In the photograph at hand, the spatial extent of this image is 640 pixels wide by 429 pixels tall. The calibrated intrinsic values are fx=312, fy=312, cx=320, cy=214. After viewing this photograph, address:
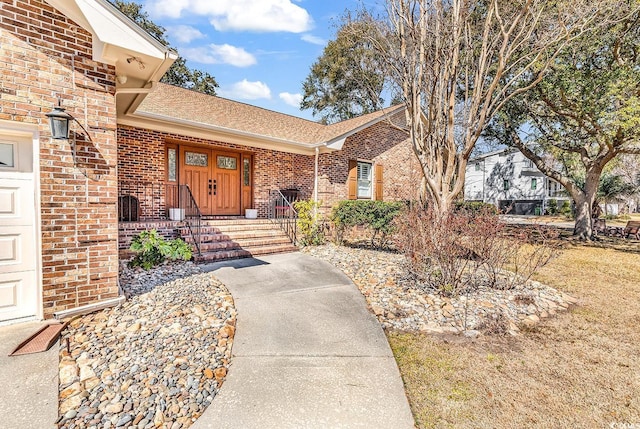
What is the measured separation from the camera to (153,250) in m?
6.32

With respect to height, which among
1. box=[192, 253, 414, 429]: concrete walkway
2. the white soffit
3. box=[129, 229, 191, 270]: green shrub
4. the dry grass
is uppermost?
the white soffit

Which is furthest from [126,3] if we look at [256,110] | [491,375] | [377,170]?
[491,375]

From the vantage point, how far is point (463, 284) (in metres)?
5.27

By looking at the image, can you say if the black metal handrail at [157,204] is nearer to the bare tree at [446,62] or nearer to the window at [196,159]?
the window at [196,159]

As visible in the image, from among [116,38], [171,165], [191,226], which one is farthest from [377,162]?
[116,38]

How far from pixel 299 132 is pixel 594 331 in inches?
392

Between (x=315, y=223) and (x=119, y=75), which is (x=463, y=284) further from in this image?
(x=119, y=75)

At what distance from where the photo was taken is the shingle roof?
839cm

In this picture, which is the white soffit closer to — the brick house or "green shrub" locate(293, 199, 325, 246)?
the brick house

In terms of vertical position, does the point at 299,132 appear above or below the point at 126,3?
below

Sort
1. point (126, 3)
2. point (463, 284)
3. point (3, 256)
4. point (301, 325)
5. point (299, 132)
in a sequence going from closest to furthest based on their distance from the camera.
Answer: point (3, 256), point (301, 325), point (463, 284), point (299, 132), point (126, 3)

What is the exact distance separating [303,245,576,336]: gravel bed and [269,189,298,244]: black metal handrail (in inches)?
119

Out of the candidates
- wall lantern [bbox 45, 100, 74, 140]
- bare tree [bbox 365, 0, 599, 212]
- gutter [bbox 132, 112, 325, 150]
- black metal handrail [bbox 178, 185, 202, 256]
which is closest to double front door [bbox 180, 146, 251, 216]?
black metal handrail [bbox 178, 185, 202, 256]

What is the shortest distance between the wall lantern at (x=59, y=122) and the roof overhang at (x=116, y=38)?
3.05 feet
